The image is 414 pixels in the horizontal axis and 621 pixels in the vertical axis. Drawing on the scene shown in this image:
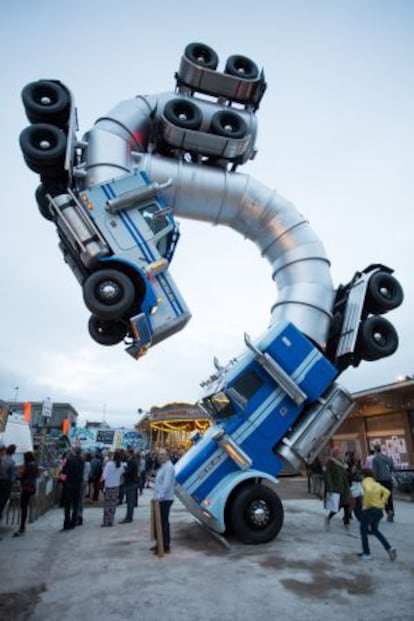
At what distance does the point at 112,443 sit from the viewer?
3288 cm

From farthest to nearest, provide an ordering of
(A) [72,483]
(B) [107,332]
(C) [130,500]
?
(C) [130,500] → (A) [72,483] → (B) [107,332]

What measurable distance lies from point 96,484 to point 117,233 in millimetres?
10183

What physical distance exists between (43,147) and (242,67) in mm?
6506

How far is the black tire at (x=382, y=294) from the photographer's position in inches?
359

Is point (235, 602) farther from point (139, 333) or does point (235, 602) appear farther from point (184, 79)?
point (184, 79)

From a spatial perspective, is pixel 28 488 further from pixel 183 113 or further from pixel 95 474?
pixel 183 113

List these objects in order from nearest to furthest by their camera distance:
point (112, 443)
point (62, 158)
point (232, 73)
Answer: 1. point (62, 158)
2. point (232, 73)
3. point (112, 443)

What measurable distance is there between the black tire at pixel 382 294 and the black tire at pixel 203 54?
7133mm

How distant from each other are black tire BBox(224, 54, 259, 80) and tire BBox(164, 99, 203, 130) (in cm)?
215

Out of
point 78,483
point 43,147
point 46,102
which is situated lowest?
point 78,483

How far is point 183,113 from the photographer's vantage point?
9.64m

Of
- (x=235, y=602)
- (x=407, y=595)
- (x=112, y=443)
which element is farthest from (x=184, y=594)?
(x=112, y=443)

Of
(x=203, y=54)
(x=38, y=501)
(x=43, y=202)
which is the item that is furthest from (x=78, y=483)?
(x=203, y=54)

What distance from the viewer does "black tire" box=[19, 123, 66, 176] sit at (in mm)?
7727
